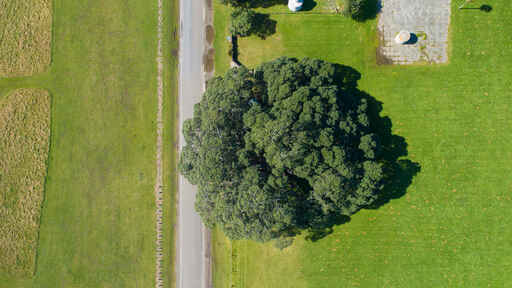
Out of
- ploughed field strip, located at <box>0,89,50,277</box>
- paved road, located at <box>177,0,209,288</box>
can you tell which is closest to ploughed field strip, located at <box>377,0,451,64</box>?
paved road, located at <box>177,0,209,288</box>

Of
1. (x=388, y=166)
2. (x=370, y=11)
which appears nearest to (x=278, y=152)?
(x=388, y=166)

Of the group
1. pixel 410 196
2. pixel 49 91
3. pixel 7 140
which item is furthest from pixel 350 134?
pixel 7 140

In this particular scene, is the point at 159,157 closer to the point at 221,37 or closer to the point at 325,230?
the point at 221,37

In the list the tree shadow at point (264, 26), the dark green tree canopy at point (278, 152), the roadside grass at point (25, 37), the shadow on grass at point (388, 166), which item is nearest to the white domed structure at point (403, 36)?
the shadow on grass at point (388, 166)

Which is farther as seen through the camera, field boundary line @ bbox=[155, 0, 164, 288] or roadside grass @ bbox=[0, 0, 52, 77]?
roadside grass @ bbox=[0, 0, 52, 77]

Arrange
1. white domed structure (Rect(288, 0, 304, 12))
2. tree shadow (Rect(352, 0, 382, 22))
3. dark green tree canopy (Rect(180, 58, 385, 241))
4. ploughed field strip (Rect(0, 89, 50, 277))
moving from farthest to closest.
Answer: ploughed field strip (Rect(0, 89, 50, 277)) < tree shadow (Rect(352, 0, 382, 22)) < white domed structure (Rect(288, 0, 304, 12)) < dark green tree canopy (Rect(180, 58, 385, 241))

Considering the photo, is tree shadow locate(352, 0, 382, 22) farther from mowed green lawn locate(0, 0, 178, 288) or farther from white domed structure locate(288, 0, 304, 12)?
mowed green lawn locate(0, 0, 178, 288)

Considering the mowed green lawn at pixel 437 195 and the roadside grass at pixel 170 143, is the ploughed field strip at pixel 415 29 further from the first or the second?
the roadside grass at pixel 170 143
